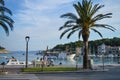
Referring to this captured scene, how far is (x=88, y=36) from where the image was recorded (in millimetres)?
42250

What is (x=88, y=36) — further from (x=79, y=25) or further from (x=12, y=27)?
(x=12, y=27)

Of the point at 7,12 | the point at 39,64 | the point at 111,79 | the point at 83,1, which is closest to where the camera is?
the point at 111,79

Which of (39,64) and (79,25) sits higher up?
(79,25)

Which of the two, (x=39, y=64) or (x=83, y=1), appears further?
(x=39, y=64)

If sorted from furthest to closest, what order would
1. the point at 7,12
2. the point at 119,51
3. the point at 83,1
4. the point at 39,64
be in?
the point at 119,51 → the point at 39,64 → the point at 83,1 → the point at 7,12

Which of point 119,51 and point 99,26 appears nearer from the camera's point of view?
point 99,26

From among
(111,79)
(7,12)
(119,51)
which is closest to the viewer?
(111,79)

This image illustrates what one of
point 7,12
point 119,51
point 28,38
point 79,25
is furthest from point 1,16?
point 119,51

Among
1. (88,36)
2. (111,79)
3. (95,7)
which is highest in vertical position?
(95,7)

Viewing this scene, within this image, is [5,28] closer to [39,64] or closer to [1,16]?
[1,16]

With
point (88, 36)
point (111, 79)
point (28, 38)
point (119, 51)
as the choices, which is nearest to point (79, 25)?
point (88, 36)

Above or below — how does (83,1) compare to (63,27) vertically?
above

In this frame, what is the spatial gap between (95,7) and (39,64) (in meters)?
13.8

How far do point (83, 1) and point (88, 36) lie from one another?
439cm
